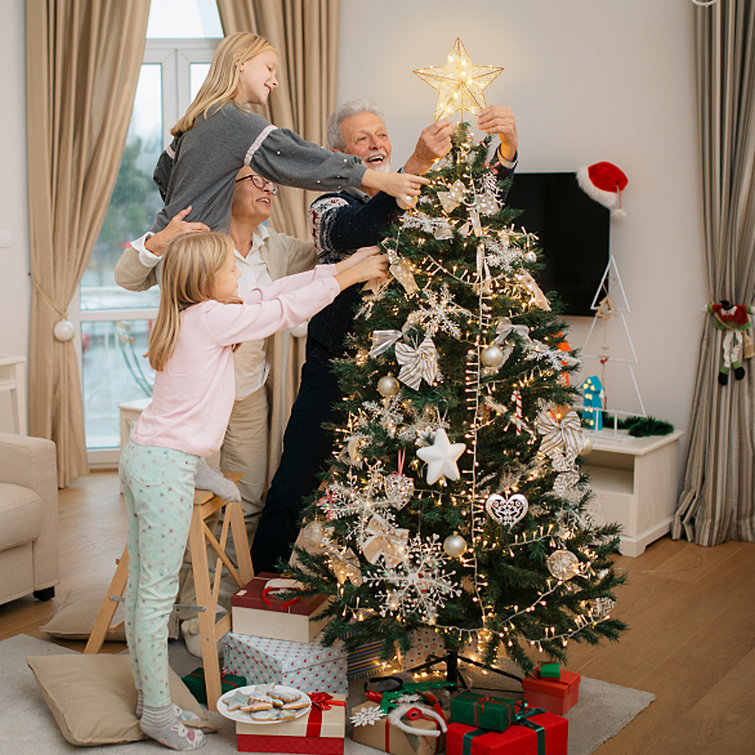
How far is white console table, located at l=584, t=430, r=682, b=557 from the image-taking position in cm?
364

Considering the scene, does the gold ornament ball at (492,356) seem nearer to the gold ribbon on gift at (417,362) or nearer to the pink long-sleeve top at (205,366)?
the gold ribbon on gift at (417,362)

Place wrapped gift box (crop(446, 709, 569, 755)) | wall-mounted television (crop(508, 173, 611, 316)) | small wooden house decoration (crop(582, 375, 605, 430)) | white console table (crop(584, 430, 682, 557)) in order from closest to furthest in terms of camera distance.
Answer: wrapped gift box (crop(446, 709, 569, 755)), white console table (crop(584, 430, 682, 557)), small wooden house decoration (crop(582, 375, 605, 430)), wall-mounted television (crop(508, 173, 611, 316))

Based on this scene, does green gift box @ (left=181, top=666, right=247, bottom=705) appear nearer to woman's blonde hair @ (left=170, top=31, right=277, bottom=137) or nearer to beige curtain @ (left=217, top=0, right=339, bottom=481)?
woman's blonde hair @ (left=170, top=31, right=277, bottom=137)

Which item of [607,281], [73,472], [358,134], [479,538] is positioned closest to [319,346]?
[358,134]

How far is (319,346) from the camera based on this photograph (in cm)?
270

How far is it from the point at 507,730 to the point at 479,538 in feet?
1.44

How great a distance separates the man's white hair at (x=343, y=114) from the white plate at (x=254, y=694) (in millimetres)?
1573

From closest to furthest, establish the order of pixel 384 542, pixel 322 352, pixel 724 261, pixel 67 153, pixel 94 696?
1. pixel 384 542
2. pixel 94 696
3. pixel 322 352
4. pixel 724 261
5. pixel 67 153

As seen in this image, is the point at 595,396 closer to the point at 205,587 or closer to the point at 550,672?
the point at 550,672

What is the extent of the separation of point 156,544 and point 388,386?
661 millimetres

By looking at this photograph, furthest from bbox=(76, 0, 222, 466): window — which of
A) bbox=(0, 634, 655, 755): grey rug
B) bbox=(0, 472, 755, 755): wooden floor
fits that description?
bbox=(0, 634, 655, 755): grey rug

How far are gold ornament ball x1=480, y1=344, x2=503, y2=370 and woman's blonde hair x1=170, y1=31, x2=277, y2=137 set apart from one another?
0.93m

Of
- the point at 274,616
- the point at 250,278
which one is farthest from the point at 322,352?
the point at 274,616

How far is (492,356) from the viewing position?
2025 millimetres
